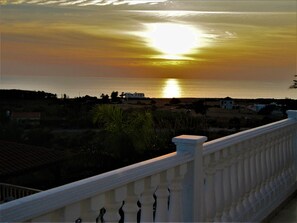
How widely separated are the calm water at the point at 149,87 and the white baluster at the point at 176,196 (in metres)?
26.2

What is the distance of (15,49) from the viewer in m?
20.4

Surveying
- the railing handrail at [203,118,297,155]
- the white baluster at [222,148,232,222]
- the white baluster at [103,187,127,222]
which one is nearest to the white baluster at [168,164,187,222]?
the railing handrail at [203,118,297,155]

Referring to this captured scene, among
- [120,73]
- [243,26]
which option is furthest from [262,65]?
[120,73]

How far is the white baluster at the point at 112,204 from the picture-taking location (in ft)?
6.64

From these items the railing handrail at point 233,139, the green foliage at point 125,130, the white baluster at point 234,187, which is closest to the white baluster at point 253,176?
the railing handrail at point 233,139

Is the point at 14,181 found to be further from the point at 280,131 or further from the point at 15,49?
the point at 280,131

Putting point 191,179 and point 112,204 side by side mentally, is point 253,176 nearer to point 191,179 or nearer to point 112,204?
point 191,179

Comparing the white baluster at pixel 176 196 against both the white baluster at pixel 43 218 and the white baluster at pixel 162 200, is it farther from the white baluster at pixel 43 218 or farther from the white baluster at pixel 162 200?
the white baluster at pixel 43 218

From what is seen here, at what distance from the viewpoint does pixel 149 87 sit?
61219 mm

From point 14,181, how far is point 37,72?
23.8 feet

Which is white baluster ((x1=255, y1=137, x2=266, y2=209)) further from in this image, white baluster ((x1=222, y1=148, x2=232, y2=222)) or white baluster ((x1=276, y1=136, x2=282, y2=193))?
white baluster ((x1=222, y1=148, x2=232, y2=222))

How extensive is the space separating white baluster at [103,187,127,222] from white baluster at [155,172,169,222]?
1.52 feet

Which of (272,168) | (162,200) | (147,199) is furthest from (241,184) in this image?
(147,199)

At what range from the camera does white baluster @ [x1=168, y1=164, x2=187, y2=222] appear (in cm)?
262
